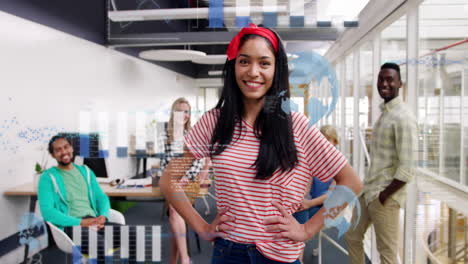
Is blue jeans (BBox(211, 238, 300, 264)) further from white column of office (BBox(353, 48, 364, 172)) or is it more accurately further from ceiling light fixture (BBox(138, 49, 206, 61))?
ceiling light fixture (BBox(138, 49, 206, 61))

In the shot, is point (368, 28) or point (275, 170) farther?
point (368, 28)

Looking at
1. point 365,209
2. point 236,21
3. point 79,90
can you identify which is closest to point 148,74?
point 79,90

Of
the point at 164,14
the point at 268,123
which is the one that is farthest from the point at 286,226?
the point at 164,14

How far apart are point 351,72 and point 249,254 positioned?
2.86 ft

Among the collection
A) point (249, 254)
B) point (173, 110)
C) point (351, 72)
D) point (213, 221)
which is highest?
point (351, 72)

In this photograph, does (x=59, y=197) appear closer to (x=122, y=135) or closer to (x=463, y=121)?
(x=122, y=135)

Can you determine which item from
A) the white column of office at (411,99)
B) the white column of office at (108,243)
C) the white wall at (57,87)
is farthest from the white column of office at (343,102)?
the white column of office at (108,243)

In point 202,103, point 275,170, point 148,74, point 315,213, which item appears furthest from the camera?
point 148,74

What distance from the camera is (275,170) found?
1003 mm

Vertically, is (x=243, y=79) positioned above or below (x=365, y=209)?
above

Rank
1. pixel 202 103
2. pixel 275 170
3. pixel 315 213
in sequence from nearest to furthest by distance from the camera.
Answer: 1. pixel 275 170
2. pixel 315 213
3. pixel 202 103

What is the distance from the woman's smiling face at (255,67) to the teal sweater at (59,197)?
92cm

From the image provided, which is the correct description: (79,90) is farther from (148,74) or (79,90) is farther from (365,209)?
(365,209)

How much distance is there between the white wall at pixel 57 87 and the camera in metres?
1.41
